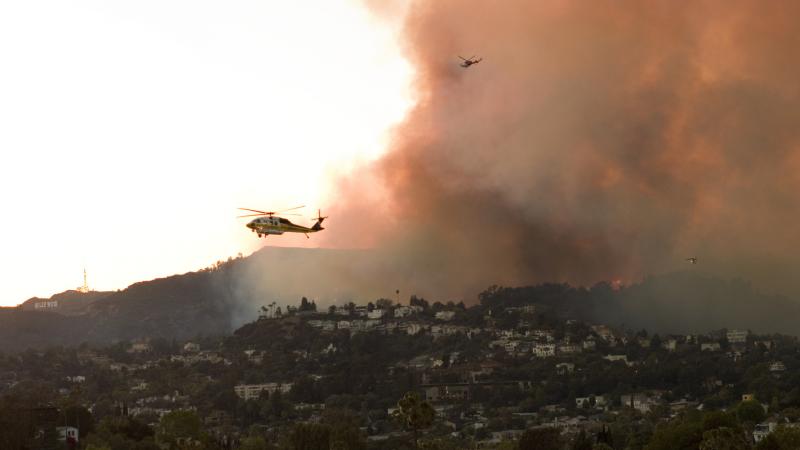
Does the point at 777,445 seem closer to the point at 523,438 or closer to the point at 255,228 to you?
the point at 523,438

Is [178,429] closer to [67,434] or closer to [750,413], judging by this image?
[67,434]

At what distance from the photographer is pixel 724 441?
133250 millimetres

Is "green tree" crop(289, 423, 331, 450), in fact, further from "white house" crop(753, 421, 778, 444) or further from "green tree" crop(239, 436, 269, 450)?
"white house" crop(753, 421, 778, 444)

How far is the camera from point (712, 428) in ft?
480

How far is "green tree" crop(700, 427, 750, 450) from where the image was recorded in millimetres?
132525

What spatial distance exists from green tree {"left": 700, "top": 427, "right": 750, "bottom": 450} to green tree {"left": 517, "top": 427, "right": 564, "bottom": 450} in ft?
82.1

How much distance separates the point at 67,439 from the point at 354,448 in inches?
1177

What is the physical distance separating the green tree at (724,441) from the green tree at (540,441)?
25027mm

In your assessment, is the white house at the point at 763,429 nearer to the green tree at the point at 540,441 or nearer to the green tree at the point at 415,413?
the green tree at the point at 540,441

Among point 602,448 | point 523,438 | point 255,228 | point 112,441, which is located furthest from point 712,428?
point 112,441

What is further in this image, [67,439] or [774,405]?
[774,405]

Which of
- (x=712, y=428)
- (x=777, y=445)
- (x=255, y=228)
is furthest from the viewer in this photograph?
(x=255, y=228)

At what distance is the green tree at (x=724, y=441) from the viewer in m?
133

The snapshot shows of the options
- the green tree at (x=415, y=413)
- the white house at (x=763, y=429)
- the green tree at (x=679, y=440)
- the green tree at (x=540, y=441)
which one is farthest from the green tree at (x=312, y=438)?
the white house at (x=763, y=429)
